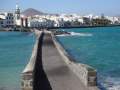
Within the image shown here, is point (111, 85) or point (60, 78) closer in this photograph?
point (60, 78)

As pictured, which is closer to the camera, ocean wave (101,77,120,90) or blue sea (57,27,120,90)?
ocean wave (101,77,120,90)

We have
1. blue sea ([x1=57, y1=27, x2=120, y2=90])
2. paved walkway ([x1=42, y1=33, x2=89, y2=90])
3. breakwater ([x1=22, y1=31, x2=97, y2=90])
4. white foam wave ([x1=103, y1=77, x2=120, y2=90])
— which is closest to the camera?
breakwater ([x1=22, y1=31, x2=97, y2=90])

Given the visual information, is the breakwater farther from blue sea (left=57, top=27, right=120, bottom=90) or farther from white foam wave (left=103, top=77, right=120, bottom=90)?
white foam wave (left=103, top=77, right=120, bottom=90)

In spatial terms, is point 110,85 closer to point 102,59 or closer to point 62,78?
point 62,78

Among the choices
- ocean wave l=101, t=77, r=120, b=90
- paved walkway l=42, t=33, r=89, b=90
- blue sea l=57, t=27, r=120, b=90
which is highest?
paved walkway l=42, t=33, r=89, b=90

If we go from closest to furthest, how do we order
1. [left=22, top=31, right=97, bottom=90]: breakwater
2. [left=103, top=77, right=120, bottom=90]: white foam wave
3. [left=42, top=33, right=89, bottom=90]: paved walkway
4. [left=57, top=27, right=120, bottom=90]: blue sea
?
1. [left=22, top=31, right=97, bottom=90]: breakwater
2. [left=42, top=33, right=89, bottom=90]: paved walkway
3. [left=103, top=77, right=120, bottom=90]: white foam wave
4. [left=57, top=27, right=120, bottom=90]: blue sea

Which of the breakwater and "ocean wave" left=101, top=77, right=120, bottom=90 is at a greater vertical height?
the breakwater

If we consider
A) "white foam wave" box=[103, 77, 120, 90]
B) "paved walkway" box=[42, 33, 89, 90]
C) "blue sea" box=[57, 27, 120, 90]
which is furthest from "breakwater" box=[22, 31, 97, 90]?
"white foam wave" box=[103, 77, 120, 90]

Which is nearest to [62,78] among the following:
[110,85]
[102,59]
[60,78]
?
[60,78]

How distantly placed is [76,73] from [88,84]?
13.3 ft

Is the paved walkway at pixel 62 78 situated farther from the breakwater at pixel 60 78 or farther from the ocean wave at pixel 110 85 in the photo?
the ocean wave at pixel 110 85

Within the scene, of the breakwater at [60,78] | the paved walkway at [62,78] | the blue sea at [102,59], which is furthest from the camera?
the blue sea at [102,59]

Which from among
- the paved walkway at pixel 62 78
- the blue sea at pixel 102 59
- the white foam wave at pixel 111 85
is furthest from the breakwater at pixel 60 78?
the white foam wave at pixel 111 85

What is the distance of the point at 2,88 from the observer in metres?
19.1
